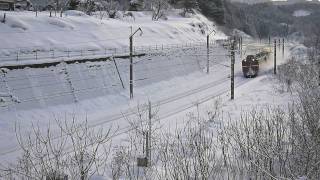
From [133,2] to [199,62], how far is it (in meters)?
29.5

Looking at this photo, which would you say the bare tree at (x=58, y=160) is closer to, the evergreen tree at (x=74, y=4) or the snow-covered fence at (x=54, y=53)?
the snow-covered fence at (x=54, y=53)

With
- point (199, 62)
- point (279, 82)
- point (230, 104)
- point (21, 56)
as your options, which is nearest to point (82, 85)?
point (21, 56)

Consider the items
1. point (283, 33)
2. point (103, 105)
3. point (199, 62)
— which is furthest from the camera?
point (283, 33)

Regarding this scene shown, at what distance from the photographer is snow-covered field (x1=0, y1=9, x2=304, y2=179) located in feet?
95.7

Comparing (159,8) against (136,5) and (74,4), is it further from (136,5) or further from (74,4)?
(74,4)

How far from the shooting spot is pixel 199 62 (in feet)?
200

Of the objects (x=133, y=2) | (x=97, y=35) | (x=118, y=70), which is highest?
(x=133, y=2)

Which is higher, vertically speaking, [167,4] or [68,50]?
[167,4]

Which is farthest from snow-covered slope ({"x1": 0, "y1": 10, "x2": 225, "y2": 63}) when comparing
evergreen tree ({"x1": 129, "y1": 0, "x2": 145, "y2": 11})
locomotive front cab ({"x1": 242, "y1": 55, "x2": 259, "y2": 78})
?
evergreen tree ({"x1": 129, "y1": 0, "x2": 145, "y2": 11})

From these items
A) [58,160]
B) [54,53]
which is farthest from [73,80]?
[58,160]

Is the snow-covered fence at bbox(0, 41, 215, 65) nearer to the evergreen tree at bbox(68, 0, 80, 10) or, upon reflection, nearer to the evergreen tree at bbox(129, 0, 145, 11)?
the evergreen tree at bbox(68, 0, 80, 10)

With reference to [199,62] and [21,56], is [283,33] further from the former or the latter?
[21,56]

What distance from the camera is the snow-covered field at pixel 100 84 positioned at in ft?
95.7

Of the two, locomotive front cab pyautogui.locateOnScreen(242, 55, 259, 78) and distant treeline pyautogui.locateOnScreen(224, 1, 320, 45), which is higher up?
distant treeline pyautogui.locateOnScreen(224, 1, 320, 45)
